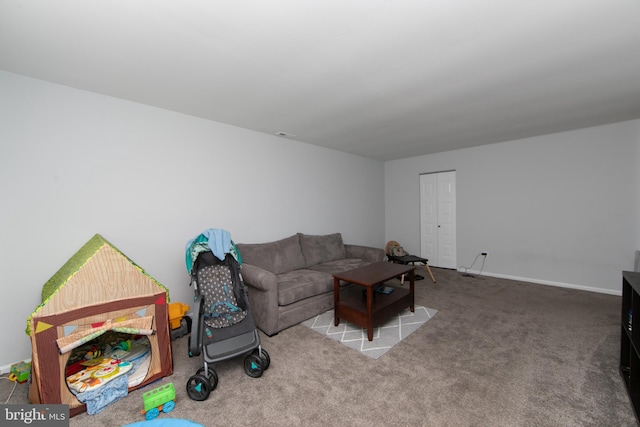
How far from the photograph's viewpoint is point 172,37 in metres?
1.68

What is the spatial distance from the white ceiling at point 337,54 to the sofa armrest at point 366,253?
7.05 feet

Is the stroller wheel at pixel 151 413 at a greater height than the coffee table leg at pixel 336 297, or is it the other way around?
the coffee table leg at pixel 336 297

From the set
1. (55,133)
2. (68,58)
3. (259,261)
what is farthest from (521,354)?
(55,133)

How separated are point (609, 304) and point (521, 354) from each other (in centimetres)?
225

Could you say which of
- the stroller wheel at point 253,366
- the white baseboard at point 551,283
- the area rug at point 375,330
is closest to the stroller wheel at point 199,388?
the stroller wheel at point 253,366

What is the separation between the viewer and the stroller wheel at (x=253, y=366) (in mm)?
2039

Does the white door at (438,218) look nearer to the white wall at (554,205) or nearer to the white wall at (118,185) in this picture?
the white wall at (554,205)

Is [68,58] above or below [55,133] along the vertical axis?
above

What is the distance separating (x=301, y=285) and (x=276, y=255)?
2.58 ft

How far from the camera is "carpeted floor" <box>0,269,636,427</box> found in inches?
64.2

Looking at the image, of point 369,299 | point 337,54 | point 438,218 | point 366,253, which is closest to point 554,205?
point 438,218

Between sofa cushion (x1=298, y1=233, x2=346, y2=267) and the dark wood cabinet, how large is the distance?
323cm

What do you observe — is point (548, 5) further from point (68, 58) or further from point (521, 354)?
point (68, 58)

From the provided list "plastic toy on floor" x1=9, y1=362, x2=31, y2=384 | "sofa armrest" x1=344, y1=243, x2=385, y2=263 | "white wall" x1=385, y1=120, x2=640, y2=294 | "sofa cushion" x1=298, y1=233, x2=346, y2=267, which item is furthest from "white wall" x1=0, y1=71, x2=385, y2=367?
"white wall" x1=385, y1=120, x2=640, y2=294
